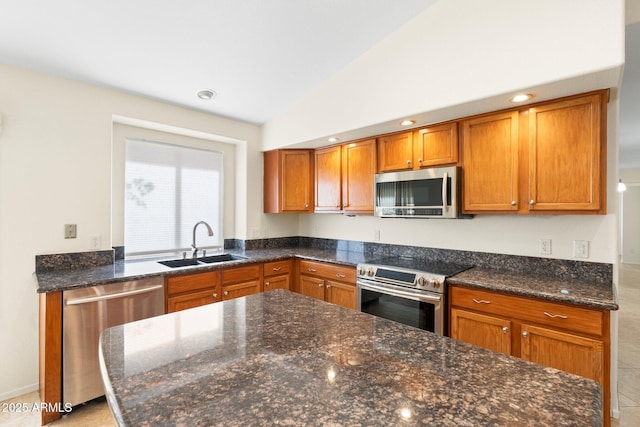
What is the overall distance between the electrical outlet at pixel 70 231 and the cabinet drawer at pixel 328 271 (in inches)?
81.6

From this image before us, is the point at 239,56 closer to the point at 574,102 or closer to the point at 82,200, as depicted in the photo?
the point at 82,200

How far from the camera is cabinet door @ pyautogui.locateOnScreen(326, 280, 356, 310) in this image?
9.94 ft

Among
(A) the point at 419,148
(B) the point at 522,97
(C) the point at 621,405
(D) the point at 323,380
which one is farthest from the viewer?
(A) the point at 419,148

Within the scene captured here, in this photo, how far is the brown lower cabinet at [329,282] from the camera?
3.05 meters

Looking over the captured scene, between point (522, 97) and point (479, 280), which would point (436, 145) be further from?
point (479, 280)

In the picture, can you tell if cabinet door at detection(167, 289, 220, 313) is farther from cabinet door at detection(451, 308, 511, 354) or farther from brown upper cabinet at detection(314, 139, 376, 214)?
cabinet door at detection(451, 308, 511, 354)

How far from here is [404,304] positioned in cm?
256

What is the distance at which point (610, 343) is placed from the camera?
1791mm

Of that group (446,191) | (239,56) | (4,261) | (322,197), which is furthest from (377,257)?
(4,261)

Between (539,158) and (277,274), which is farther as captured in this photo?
(277,274)

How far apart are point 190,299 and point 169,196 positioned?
50.3 inches

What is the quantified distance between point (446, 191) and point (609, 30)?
4.27 feet

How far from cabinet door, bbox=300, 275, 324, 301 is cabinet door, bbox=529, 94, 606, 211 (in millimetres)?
1998

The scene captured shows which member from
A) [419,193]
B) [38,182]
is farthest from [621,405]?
[38,182]
